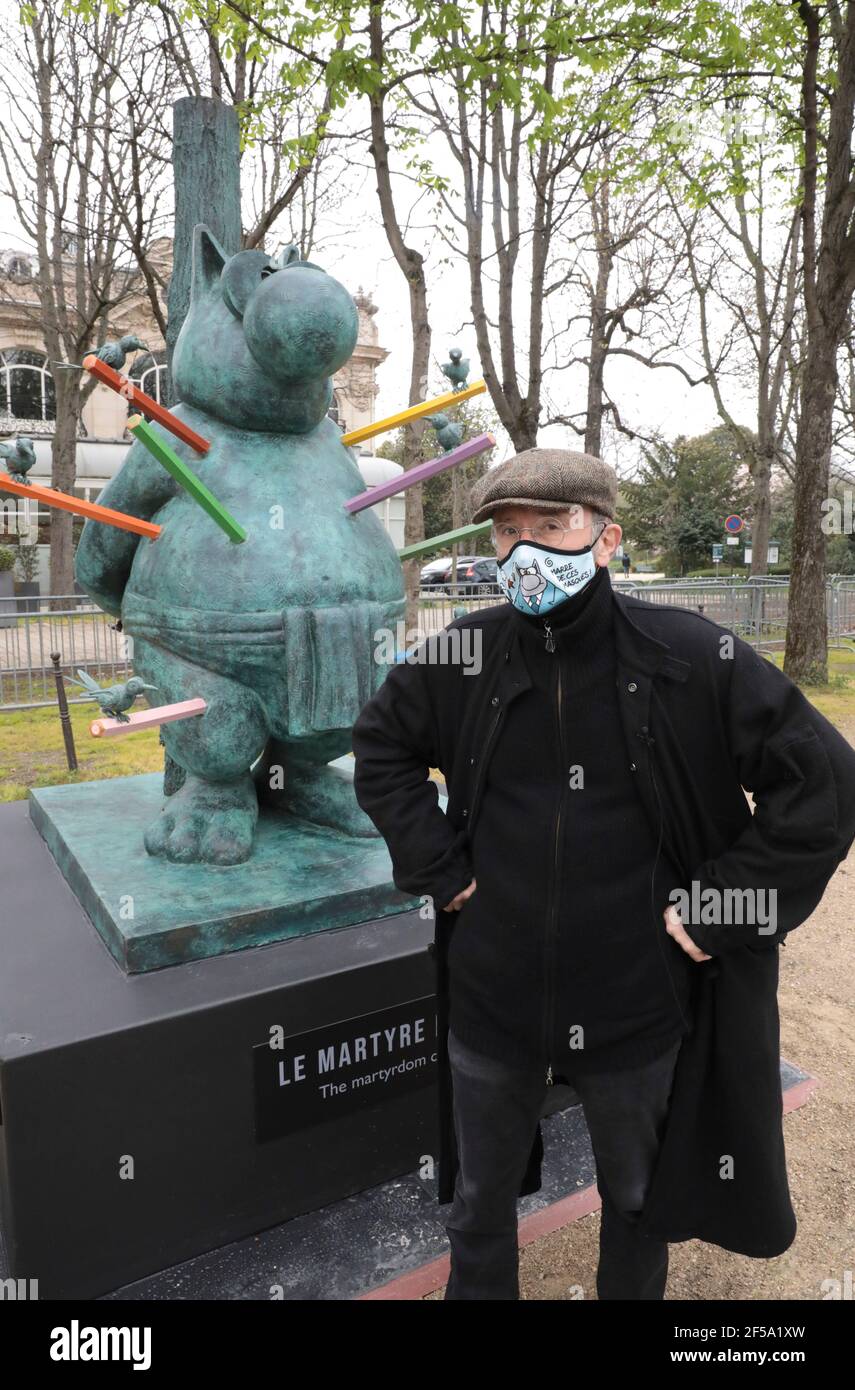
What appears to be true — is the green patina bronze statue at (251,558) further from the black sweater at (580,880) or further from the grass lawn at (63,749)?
the grass lawn at (63,749)

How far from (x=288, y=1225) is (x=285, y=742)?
123cm

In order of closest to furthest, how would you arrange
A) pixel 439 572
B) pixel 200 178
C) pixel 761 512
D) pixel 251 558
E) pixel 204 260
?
pixel 251 558 → pixel 204 260 → pixel 200 178 → pixel 761 512 → pixel 439 572

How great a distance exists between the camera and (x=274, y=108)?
30.2 feet

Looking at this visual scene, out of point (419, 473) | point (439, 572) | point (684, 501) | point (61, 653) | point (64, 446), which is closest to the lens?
point (419, 473)

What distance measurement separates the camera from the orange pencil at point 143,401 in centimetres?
213

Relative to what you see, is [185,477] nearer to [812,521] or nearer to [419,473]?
[419,473]

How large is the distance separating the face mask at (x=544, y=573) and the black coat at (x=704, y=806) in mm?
117

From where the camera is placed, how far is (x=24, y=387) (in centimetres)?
2361

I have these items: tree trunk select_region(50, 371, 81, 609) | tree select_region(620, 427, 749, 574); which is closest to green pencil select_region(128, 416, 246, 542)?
tree trunk select_region(50, 371, 81, 609)

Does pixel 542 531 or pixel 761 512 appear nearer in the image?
pixel 542 531

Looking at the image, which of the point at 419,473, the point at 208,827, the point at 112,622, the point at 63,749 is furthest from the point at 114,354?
the point at 112,622

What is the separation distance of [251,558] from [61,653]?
7711 mm

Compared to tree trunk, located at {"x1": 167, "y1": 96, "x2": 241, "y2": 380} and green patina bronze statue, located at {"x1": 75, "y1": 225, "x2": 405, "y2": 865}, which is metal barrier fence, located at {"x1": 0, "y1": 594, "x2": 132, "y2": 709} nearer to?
tree trunk, located at {"x1": 167, "y1": 96, "x2": 241, "y2": 380}

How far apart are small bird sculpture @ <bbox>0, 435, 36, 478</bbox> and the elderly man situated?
4.38 feet
